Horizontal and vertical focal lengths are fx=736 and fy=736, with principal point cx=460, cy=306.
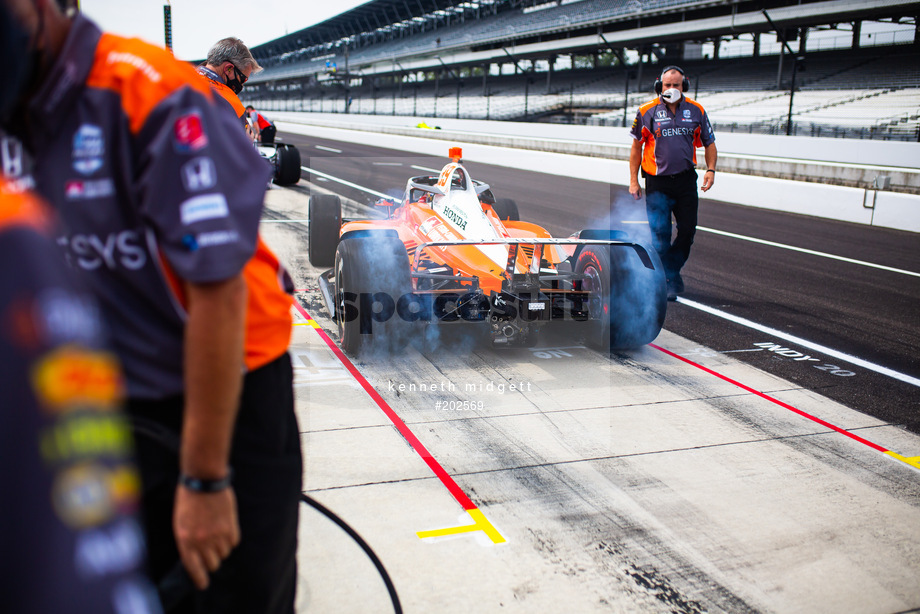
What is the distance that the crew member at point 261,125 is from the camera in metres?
6.90

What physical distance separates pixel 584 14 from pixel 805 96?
18.4 m

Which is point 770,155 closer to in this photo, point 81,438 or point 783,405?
point 783,405

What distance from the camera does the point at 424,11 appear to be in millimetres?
70812

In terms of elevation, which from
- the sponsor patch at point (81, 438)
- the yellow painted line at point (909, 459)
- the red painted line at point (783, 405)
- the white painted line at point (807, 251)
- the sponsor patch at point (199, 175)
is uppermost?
the sponsor patch at point (199, 175)

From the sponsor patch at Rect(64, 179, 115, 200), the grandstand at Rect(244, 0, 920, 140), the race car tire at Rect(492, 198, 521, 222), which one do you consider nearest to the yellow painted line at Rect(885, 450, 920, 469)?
the sponsor patch at Rect(64, 179, 115, 200)

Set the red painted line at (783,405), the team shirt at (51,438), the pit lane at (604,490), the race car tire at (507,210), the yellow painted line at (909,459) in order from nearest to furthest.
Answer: the team shirt at (51,438) < the pit lane at (604,490) < the yellow painted line at (909,459) < the red painted line at (783,405) < the race car tire at (507,210)

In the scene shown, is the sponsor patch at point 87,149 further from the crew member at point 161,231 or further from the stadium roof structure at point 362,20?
the stadium roof structure at point 362,20

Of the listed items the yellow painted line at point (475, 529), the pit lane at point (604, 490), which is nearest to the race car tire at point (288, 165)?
the pit lane at point (604, 490)

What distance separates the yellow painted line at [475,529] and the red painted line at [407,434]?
0.11 metres

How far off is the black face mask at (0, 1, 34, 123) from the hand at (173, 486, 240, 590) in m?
0.65

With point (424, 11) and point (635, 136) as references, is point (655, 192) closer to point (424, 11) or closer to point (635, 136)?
point (635, 136)

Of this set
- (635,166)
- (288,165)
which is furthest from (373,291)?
(635,166)

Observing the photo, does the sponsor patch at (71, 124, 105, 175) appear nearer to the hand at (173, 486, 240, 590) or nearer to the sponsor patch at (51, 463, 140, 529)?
the hand at (173, 486, 240, 590)

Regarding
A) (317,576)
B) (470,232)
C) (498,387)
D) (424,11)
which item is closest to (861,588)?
(317,576)
